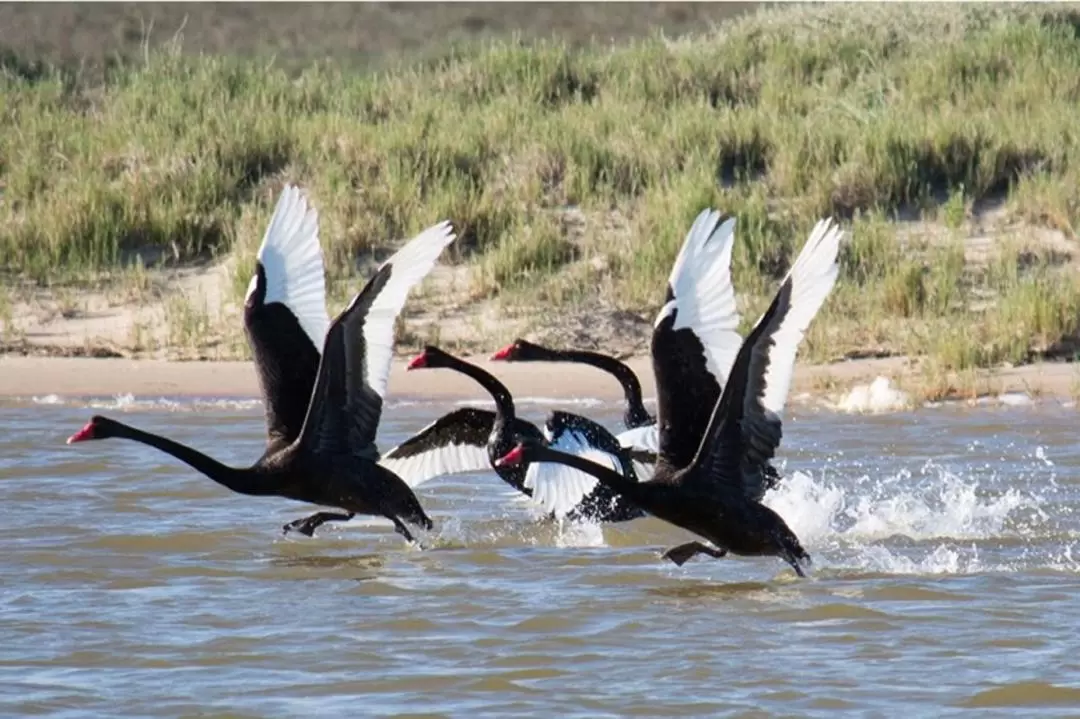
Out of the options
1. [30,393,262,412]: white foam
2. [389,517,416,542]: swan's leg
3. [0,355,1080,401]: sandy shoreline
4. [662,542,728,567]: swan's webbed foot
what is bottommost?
[662,542,728,567]: swan's webbed foot

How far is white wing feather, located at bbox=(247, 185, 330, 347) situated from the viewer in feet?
32.6

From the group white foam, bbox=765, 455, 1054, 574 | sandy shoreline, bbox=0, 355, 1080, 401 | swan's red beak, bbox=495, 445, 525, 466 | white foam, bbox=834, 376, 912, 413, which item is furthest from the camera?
sandy shoreline, bbox=0, 355, 1080, 401

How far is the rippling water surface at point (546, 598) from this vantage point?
7.23 m

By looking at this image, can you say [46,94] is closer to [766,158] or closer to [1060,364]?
[766,158]

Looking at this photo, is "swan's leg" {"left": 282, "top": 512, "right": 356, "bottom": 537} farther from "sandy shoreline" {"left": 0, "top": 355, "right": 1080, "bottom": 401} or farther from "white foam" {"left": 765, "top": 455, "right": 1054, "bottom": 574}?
"sandy shoreline" {"left": 0, "top": 355, "right": 1080, "bottom": 401}

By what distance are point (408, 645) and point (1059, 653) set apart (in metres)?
2.29

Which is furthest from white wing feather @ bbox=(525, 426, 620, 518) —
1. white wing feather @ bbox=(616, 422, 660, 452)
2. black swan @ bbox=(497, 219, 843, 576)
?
white wing feather @ bbox=(616, 422, 660, 452)

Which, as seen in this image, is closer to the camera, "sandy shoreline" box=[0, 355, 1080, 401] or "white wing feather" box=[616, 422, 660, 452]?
"white wing feather" box=[616, 422, 660, 452]

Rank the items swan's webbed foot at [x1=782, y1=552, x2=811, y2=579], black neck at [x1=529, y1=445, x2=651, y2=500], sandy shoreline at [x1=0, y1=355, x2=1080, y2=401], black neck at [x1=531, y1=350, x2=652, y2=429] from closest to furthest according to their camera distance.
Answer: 1. black neck at [x1=529, y1=445, x2=651, y2=500]
2. swan's webbed foot at [x1=782, y1=552, x2=811, y2=579]
3. black neck at [x1=531, y1=350, x2=652, y2=429]
4. sandy shoreline at [x1=0, y1=355, x2=1080, y2=401]

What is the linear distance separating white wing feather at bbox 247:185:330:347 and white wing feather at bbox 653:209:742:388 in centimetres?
166

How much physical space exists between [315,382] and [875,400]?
4.41m

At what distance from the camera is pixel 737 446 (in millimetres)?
8758

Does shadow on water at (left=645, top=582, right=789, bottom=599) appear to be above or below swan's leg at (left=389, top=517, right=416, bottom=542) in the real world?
below

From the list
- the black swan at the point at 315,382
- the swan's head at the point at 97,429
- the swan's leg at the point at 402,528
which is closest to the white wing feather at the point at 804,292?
the black swan at the point at 315,382
